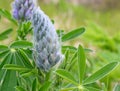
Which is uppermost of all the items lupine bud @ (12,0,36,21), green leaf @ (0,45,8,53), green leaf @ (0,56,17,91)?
lupine bud @ (12,0,36,21)

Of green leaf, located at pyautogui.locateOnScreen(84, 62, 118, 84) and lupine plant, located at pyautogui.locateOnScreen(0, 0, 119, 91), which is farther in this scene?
green leaf, located at pyautogui.locateOnScreen(84, 62, 118, 84)

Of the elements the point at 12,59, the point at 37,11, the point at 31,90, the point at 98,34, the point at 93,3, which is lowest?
the point at 31,90

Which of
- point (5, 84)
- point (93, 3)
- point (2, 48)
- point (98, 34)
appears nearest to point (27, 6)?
point (2, 48)

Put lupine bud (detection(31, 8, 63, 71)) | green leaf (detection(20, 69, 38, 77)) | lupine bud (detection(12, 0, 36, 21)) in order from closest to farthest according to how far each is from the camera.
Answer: lupine bud (detection(31, 8, 63, 71)) → green leaf (detection(20, 69, 38, 77)) → lupine bud (detection(12, 0, 36, 21))

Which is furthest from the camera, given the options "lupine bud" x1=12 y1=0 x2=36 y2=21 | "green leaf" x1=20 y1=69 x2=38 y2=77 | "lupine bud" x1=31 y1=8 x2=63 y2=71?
"lupine bud" x1=12 y1=0 x2=36 y2=21

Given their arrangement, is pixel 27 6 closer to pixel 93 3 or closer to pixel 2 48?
pixel 2 48

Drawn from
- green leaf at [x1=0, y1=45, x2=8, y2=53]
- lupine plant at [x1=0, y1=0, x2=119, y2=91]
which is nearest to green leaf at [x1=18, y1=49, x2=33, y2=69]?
lupine plant at [x1=0, y1=0, x2=119, y2=91]

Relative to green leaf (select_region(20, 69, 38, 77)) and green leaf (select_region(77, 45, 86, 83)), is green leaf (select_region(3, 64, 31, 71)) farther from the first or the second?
green leaf (select_region(77, 45, 86, 83))

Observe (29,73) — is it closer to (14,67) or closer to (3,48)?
(14,67)

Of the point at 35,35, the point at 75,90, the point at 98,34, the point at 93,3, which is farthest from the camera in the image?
the point at 93,3

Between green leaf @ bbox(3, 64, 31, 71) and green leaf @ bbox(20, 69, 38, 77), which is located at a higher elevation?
green leaf @ bbox(3, 64, 31, 71)
